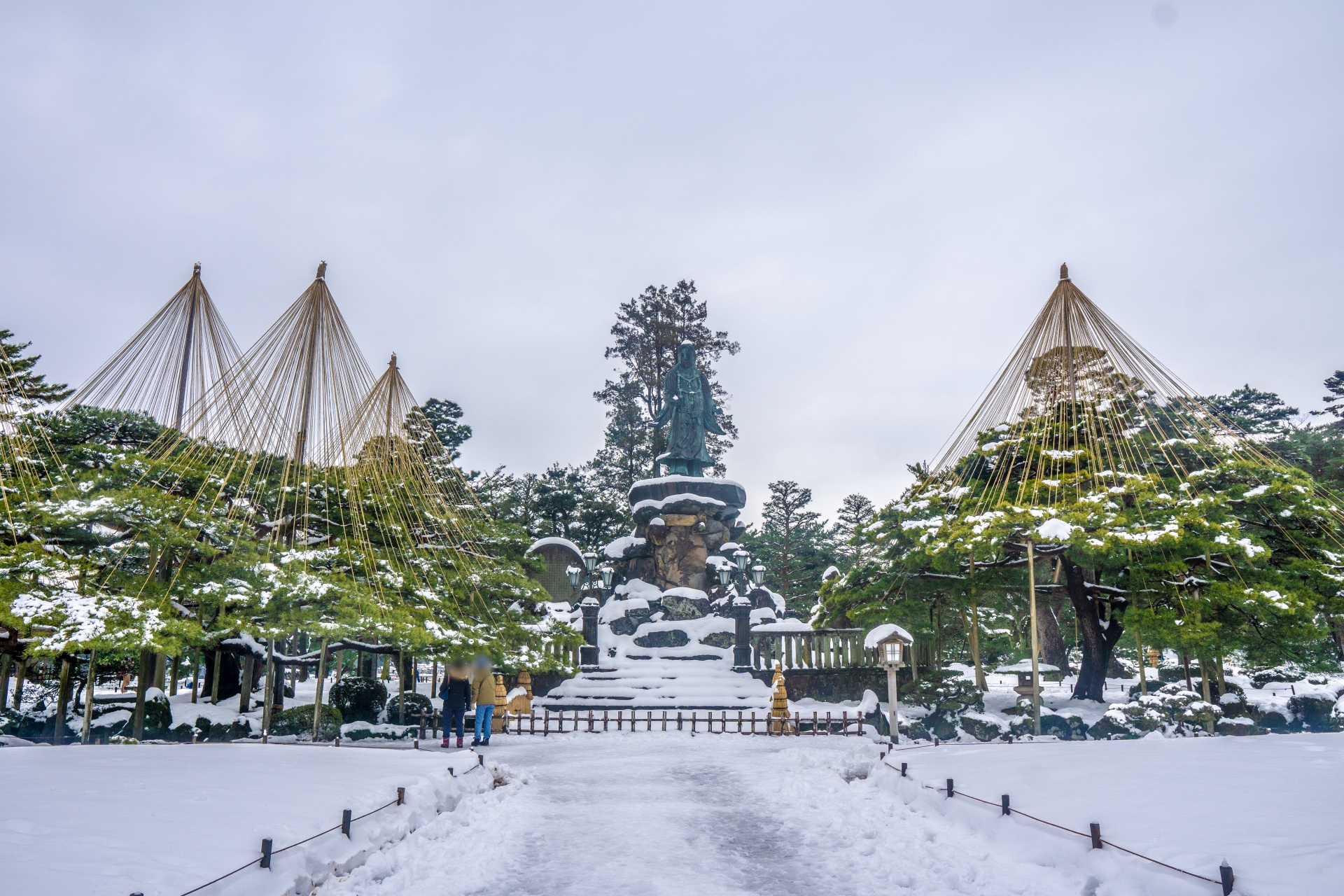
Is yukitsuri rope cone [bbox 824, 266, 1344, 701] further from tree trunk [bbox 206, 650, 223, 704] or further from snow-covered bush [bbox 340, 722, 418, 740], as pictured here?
tree trunk [bbox 206, 650, 223, 704]

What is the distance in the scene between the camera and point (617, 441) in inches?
1806

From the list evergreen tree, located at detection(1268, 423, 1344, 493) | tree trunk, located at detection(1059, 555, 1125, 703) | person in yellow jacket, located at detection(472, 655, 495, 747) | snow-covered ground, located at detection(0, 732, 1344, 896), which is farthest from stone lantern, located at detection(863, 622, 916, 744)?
evergreen tree, located at detection(1268, 423, 1344, 493)

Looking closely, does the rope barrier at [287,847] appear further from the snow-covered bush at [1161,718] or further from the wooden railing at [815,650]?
the wooden railing at [815,650]

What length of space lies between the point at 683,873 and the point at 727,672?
16.8m

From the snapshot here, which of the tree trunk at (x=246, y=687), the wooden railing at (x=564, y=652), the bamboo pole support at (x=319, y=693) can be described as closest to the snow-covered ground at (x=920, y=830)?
the bamboo pole support at (x=319, y=693)

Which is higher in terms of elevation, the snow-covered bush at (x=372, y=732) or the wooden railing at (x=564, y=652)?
the wooden railing at (x=564, y=652)

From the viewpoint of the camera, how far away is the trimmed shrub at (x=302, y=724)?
15062mm

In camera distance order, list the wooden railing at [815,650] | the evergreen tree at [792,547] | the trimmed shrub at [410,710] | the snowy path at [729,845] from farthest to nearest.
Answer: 1. the evergreen tree at [792,547]
2. the wooden railing at [815,650]
3. the trimmed shrub at [410,710]
4. the snowy path at [729,845]

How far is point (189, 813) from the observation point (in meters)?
6.30

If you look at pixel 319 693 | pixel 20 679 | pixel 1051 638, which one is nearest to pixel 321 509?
pixel 319 693

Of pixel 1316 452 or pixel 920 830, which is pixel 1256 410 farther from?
pixel 920 830

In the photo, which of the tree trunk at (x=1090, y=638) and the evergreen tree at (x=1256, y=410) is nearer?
the tree trunk at (x=1090, y=638)

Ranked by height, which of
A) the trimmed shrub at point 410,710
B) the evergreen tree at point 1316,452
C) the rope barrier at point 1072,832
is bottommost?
the trimmed shrub at point 410,710

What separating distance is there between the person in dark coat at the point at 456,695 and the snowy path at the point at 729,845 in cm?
316
